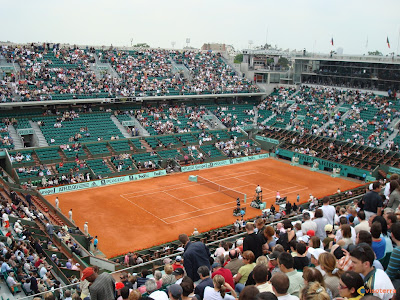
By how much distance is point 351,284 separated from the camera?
605 cm

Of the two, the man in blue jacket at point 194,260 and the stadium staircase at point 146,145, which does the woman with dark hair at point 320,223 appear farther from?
the stadium staircase at point 146,145

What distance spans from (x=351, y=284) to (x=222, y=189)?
33.9 meters

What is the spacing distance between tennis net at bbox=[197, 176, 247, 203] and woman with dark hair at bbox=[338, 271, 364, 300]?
30.1 metres

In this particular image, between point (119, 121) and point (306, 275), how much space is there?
47109mm

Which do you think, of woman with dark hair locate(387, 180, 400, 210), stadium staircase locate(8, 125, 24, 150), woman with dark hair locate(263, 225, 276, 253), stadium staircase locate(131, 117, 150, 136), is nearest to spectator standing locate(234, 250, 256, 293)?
woman with dark hair locate(263, 225, 276, 253)

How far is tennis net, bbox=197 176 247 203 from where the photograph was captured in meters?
37.9

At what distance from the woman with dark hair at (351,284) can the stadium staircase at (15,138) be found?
41.3 m

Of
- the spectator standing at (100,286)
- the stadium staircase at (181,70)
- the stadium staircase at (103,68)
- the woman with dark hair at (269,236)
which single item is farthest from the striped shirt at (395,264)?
the stadium staircase at (181,70)

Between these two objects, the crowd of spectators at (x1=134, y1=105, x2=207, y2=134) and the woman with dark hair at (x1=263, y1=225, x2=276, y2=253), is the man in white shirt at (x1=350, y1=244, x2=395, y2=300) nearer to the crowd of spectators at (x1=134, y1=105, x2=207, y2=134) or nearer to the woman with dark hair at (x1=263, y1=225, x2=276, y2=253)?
the woman with dark hair at (x1=263, y1=225, x2=276, y2=253)

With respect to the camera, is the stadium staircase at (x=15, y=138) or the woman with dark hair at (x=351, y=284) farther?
the stadium staircase at (x=15, y=138)

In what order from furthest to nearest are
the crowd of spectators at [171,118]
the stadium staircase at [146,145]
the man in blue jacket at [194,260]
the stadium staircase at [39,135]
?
the crowd of spectators at [171,118] < the stadium staircase at [146,145] < the stadium staircase at [39,135] < the man in blue jacket at [194,260]

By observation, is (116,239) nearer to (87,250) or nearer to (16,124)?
(87,250)

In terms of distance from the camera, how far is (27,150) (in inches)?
1614

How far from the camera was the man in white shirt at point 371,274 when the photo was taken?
6246 mm
